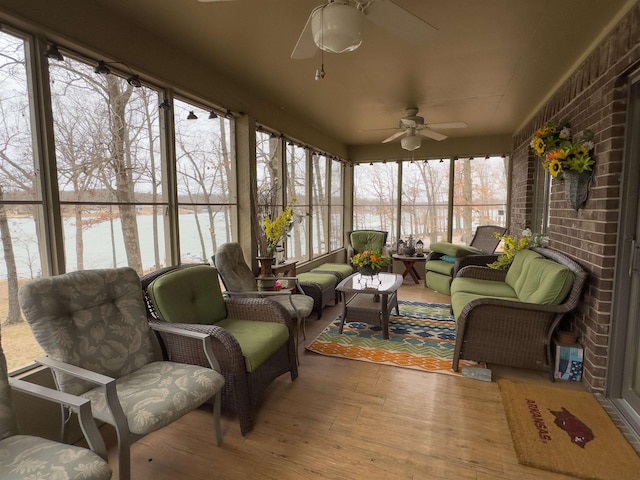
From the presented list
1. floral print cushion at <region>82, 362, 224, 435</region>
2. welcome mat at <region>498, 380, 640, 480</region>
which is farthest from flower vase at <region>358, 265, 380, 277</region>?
floral print cushion at <region>82, 362, 224, 435</region>

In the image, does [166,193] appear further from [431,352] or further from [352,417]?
[431,352]

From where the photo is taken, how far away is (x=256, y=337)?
224 centimetres

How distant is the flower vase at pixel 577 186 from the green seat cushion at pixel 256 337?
2409 mm

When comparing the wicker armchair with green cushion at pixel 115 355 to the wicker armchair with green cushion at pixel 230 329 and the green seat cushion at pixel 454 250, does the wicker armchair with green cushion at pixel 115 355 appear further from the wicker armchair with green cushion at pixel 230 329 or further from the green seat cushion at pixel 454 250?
the green seat cushion at pixel 454 250

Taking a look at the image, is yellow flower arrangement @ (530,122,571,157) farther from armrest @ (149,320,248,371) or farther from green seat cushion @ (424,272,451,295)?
armrest @ (149,320,248,371)

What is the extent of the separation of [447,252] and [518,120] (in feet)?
7.08

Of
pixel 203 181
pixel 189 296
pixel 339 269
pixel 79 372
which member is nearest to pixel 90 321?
pixel 79 372

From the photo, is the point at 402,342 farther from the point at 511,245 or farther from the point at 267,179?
the point at 267,179

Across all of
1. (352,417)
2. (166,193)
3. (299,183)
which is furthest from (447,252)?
(166,193)

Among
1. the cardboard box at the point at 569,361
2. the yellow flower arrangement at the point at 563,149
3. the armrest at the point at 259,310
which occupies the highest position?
the yellow flower arrangement at the point at 563,149

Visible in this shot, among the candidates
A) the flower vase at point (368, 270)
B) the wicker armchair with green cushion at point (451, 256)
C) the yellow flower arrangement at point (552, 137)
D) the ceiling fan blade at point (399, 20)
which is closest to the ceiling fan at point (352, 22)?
the ceiling fan blade at point (399, 20)

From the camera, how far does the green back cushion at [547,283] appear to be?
→ 8.05 feet

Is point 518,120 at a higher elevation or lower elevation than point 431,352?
higher

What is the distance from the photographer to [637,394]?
2.14 m
